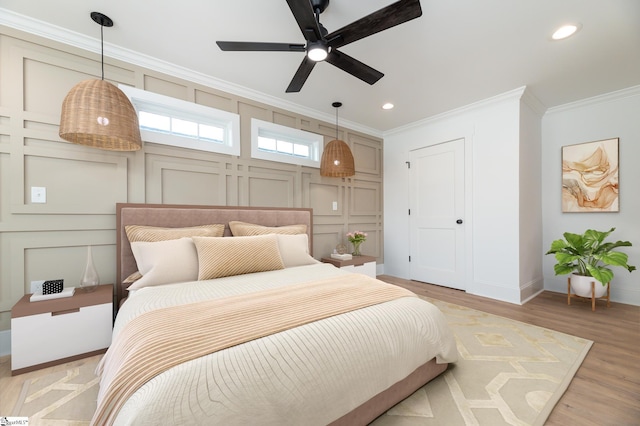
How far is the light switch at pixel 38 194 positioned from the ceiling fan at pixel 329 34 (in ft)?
6.19

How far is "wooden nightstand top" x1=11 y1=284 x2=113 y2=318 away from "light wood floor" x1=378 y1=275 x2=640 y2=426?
3.05m

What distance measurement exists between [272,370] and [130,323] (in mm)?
821

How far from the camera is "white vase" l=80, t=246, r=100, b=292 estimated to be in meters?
2.10

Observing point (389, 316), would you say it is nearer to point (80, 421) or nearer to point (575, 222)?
point (80, 421)

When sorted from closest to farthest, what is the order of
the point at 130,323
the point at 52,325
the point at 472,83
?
the point at 130,323, the point at 52,325, the point at 472,83

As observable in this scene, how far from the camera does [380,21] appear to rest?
1.63 metres

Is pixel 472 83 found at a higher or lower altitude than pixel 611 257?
higher

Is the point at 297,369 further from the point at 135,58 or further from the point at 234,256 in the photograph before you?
the point at 135,58

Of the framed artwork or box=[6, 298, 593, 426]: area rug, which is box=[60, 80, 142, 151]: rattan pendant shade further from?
the framed artwork

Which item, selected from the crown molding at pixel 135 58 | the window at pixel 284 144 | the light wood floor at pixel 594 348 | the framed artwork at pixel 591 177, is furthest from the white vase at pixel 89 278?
the framed artwork at pixel 591 177

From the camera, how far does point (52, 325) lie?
1.87m

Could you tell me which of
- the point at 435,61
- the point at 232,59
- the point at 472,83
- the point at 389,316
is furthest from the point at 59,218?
the point at 472,83

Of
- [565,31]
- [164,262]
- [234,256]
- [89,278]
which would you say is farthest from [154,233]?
[565,31]

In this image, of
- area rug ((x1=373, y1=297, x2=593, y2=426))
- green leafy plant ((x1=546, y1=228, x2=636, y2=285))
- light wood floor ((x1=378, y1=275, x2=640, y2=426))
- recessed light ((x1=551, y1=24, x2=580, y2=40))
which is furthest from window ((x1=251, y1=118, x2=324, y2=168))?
green leafy plant ((x1=546, y1=228, x2=636, y2=285))
